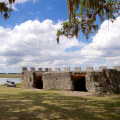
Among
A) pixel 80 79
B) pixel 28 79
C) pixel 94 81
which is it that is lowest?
pixel 80 79

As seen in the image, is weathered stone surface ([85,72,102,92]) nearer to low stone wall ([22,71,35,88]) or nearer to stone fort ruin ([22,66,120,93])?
stone fort ruin ([22,66,120,93])

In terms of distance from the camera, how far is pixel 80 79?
68.0ft

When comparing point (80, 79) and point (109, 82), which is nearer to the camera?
point (109, 82)

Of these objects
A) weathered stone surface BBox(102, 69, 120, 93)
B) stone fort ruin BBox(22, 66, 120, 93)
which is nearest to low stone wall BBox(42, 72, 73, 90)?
stone fort ruin BBox(22, 66, 120, 93)

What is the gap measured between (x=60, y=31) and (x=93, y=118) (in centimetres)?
844

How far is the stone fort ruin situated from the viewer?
14203 mm

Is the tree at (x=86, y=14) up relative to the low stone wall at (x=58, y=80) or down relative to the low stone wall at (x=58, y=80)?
up

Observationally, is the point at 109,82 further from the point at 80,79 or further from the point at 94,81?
the point at 80,79

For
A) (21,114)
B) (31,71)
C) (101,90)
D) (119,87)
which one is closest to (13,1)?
(21,114)

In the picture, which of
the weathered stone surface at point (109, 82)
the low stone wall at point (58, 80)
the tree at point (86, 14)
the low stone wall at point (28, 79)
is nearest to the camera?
the tree at point (86, 14)

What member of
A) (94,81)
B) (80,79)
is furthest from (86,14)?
→ (80,79)

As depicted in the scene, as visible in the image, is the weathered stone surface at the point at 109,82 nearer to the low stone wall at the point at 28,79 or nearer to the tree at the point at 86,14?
the tree at the point at 86,14

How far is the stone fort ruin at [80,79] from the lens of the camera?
559 inches

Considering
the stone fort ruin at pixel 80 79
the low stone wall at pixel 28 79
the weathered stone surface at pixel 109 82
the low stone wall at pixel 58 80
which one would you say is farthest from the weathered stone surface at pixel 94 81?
the low stone wall at pixel 28 79
